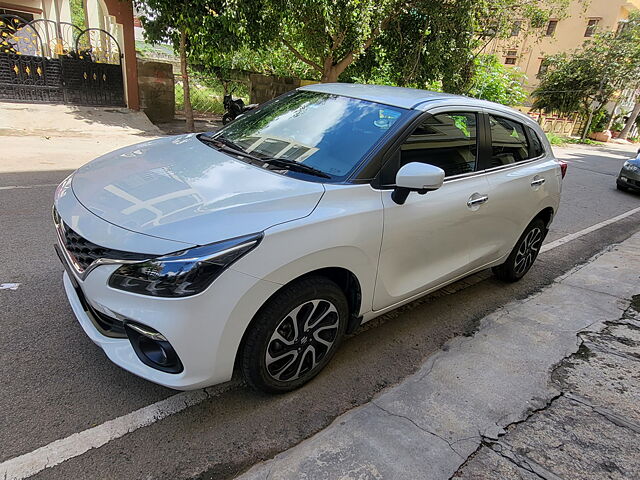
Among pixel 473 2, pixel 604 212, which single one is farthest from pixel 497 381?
pixel 473 2

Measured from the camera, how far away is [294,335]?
2.32 m

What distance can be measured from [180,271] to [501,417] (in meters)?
1.97

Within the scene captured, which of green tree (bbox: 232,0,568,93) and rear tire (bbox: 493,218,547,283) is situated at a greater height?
green tree (bbox: 232,0,568,93)

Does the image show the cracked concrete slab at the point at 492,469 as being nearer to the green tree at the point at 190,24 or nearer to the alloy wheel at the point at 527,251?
the alloy wheel at the point at 527,251

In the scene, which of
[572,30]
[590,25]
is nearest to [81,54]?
[590,25]

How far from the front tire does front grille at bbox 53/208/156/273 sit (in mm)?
666

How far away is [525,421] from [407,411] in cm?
68

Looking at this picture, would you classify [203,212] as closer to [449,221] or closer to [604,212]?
[449,221]

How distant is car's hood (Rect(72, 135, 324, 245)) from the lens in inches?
77.9

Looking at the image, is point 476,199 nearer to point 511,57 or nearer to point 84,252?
point 84,252

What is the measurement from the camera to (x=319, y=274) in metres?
2.33

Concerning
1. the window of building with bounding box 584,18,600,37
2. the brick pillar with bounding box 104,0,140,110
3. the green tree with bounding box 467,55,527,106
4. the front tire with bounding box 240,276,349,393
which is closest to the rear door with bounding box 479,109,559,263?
the front tire with bounding box 240,276,349,393

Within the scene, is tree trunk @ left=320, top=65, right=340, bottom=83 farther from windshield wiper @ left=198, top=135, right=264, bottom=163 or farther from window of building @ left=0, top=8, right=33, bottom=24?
window of building @ left=0, top=8, right=33, bottom=24

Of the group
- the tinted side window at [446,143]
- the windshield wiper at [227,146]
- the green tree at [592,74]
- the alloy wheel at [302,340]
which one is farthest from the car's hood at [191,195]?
the green tree at [592,74]
